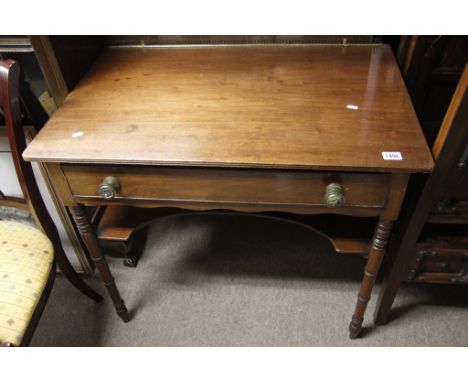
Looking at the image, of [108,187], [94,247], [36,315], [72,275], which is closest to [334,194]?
[108,187]

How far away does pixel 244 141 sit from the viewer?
739 millimetres

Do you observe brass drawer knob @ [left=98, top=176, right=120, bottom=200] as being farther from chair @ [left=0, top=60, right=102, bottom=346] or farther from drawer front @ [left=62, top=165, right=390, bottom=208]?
chair @ [left=0, top=60, right=102, bottom=346]

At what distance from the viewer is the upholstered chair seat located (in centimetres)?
80

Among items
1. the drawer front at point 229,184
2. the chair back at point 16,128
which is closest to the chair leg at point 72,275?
the chair back at point 16,128

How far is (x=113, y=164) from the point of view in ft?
2.48

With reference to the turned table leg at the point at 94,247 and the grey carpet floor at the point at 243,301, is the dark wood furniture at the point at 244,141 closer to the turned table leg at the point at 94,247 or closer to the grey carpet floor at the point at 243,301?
the turned table leg at the point at 94,247

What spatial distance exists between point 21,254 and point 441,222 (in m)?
1.02

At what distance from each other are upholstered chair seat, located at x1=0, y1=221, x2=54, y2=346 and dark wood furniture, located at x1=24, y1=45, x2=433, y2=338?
126 mm

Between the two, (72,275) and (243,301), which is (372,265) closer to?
(243,301)

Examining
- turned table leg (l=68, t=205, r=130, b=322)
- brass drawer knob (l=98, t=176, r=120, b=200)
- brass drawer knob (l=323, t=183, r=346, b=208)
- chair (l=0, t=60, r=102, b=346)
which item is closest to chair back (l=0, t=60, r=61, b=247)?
chair (l=0, t=60, r=102, b=346)

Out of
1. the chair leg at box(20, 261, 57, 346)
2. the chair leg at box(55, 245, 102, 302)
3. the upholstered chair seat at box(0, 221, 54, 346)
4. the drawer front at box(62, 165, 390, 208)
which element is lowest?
the chair leg at box(55, 245, 102, 302)

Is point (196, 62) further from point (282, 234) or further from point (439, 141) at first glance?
point (282, 234)

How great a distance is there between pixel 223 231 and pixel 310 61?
2.42ft

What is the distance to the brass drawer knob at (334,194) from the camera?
72 centimetres
